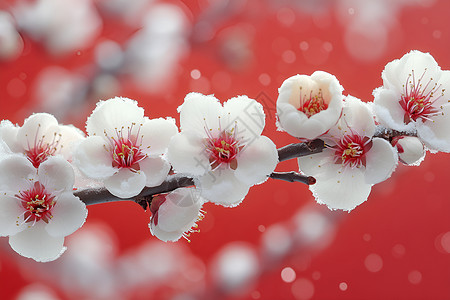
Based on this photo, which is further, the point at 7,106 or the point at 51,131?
→ the point at 7,106

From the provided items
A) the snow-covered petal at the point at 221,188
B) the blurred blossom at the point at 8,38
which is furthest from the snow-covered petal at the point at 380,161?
the blurred blossom at the point at 8,38

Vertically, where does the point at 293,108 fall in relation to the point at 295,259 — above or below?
above

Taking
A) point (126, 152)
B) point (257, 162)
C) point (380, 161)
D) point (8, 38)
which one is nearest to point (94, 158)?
point (126, 152)

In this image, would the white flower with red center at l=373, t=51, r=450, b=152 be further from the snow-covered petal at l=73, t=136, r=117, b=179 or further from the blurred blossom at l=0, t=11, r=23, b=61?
the blurred blossom at l=0, t=11, r=23, b=61

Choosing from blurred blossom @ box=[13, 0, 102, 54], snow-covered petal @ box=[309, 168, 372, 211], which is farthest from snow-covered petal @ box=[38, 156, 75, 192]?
blurred blossom @ box=[13, 0, 102, 54]

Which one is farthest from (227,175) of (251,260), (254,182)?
(251,260)

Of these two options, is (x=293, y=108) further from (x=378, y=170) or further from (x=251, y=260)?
(x=251, y=260)

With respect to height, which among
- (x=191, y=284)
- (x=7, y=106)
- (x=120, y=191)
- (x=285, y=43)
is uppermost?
(x=120, y=191)

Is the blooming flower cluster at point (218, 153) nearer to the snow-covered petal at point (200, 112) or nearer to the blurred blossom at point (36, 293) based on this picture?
the snow-covered petal at point (200, 112)
